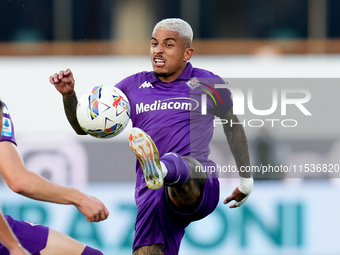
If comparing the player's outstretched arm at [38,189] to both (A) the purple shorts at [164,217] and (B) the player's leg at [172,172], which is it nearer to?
(B) the player's leg at [172,172]

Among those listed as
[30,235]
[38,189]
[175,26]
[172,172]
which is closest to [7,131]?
[38,189]

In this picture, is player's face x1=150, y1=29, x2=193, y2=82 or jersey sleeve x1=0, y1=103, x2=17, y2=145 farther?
player's face x1=150, y1=29, x2=193, y2=82

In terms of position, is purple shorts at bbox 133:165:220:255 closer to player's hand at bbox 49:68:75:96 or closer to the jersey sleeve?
player's hand at bbox 49:68:75:96

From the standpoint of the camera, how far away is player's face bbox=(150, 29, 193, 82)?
202 inches

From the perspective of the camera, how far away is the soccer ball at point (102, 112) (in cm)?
492

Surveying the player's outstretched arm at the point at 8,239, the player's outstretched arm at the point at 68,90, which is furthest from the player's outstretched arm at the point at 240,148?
the player's outstretched arm at the point at 8,239

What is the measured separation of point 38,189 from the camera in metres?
3.36

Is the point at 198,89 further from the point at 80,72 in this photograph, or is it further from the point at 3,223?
the point at 80,72

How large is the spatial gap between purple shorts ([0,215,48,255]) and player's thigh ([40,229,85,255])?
3cm

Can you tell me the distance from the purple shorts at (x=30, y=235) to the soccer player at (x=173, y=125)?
3.71ft

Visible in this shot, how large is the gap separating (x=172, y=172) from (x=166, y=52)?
1213mm

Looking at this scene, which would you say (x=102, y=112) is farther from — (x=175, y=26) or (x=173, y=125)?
(x=175, y=26)

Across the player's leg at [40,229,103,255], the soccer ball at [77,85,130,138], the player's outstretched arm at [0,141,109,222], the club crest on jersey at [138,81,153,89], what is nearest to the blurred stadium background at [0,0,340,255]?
the club crest on jersey at [138,81,153,89]

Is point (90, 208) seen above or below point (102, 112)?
below
